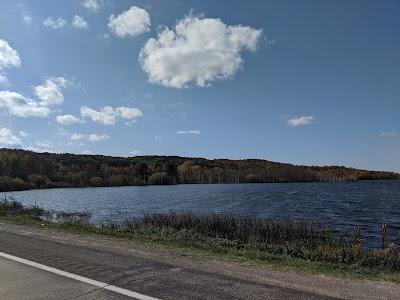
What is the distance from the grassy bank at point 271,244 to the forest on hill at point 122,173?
3282 inches

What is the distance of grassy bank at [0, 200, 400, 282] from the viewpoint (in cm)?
1092

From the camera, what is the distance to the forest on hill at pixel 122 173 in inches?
4594

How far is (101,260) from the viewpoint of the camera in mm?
10250

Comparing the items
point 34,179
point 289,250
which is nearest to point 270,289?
point 289,250

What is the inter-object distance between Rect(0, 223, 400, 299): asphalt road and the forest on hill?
92545 millimetres

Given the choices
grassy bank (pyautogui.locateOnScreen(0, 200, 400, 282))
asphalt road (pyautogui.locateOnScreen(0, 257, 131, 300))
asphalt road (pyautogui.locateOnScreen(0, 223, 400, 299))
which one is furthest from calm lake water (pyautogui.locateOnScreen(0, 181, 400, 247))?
asphalt road (pyautogui.locateOnScreen(0, 257, 131, 300))

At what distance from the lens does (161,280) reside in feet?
27.2

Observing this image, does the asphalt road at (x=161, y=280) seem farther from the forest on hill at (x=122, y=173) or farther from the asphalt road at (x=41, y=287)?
the forest on hill at (x=122, y=173)

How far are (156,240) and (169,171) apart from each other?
139788 millimetres

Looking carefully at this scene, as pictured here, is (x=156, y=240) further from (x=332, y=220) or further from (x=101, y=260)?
(x=332, y=220)

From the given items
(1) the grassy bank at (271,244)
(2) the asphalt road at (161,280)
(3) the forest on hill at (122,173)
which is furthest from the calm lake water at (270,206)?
(3) the forest on hill at (122,173)

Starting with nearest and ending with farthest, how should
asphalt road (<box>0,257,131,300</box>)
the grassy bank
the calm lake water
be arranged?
1. asphalt road (<box>0,257,131,300</box>)
2. the grassy bank
3. the calm lake water

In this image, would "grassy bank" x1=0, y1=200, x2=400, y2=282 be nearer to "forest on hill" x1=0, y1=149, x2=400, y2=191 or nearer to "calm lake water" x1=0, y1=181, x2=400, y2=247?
"calm lake water" x1=0, y1=181, x2=400, y2=247

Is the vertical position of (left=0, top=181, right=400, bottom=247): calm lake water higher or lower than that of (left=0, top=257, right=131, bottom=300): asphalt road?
lower
